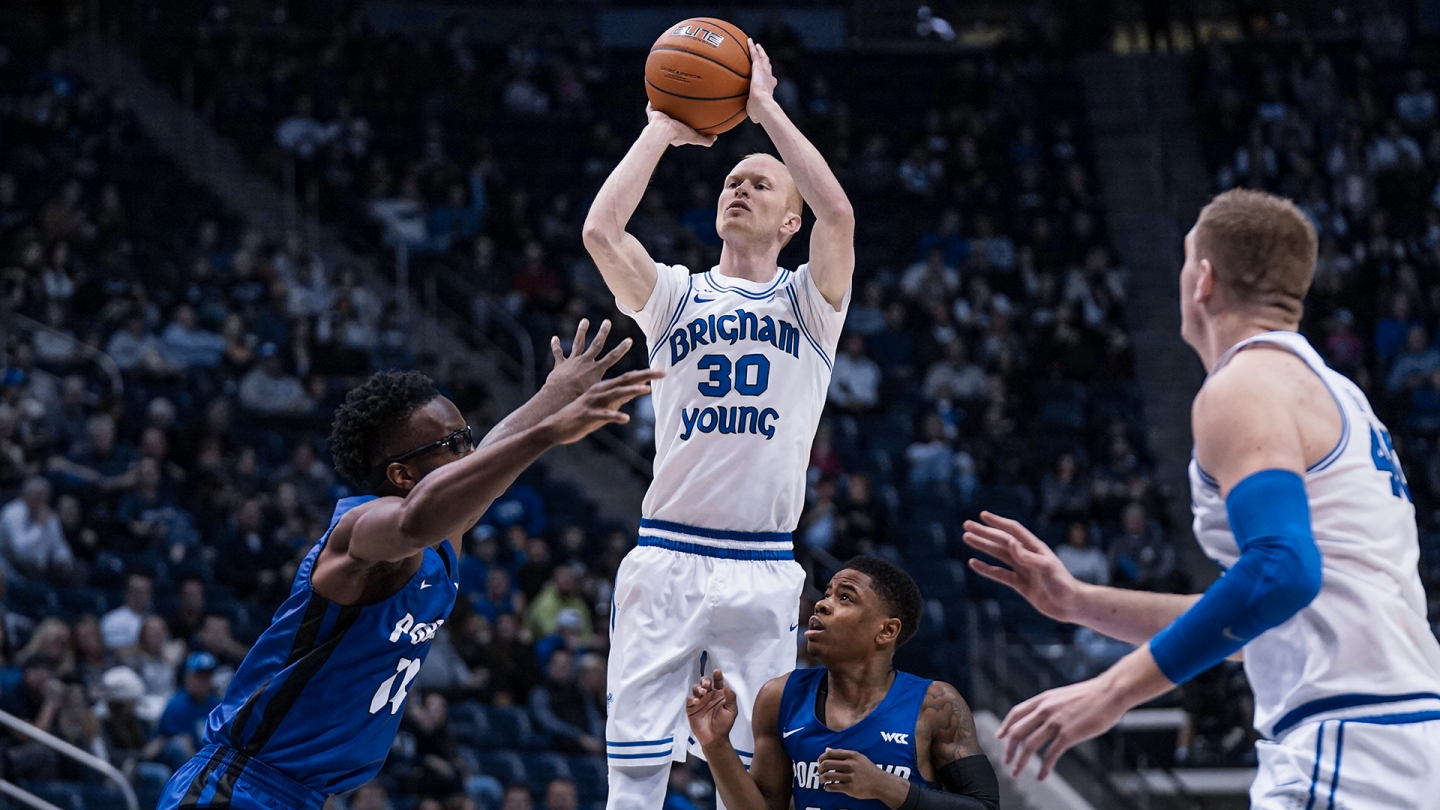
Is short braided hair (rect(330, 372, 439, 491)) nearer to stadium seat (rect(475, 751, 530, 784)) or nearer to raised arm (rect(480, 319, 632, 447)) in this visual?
raised arm (rect(480, 319, 632, 447))

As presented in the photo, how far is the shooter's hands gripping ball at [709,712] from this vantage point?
4867mm

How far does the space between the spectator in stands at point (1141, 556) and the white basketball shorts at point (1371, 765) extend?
31.1 feet

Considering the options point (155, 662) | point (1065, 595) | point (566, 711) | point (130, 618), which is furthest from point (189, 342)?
point (1065, 595)

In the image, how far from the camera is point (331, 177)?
17.5 m

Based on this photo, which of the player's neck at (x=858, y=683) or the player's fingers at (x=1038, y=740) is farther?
the player's neck at (x=858, y=683)

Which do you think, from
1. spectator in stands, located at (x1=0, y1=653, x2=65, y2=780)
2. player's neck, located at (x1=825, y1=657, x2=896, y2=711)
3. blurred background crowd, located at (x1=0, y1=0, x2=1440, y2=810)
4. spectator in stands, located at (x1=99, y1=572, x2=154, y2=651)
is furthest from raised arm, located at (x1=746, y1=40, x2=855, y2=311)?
spectator in stands, located at (x1=99, y1=572, x2=154, y2=651)

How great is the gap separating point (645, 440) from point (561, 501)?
104 cm

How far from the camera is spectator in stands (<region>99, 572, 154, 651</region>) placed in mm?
10852

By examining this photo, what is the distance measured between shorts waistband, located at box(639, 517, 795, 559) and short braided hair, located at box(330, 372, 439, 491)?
1.09 m

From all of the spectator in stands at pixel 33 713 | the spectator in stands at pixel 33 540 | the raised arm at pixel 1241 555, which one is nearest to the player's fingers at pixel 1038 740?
the raised arm at pixel 1241 555

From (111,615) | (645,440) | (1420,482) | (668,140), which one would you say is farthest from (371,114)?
(668,140)

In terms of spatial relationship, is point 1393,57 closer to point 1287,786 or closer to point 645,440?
point 645,440

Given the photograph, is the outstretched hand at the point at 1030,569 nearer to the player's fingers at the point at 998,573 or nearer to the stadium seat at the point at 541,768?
the player's fingers at the point at 998,573

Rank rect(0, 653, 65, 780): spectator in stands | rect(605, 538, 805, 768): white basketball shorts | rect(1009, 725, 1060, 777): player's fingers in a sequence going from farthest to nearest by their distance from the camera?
rect(0, 653, 65, 780): spectator in stands → rect(605, 538, 805, 768): white basketball shorts → rect(1009, 725, 1060, 777): player's fingers
